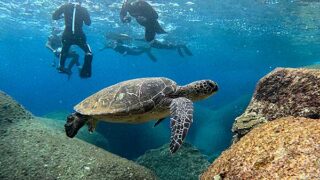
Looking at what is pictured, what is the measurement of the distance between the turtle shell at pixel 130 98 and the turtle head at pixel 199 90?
0.27 meters

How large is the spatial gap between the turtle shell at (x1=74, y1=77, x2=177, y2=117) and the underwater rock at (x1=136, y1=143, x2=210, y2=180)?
9.66 ft

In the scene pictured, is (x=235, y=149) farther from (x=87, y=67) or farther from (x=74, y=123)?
(x=87, y=67)

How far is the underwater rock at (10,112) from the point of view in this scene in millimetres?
7461

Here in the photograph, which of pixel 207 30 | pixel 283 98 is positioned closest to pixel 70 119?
pixel 283 98

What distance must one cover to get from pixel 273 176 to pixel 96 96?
4209 millimetres

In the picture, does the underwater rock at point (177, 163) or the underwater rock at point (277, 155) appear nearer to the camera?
the underwater rock at point (277, 155)

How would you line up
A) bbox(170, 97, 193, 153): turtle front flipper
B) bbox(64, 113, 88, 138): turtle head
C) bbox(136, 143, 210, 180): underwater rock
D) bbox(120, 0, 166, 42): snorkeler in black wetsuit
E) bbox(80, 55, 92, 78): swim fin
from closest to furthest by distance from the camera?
1. bbox(170, 97, 193, 153): turtle front flipper
2. bbox(64, 113, 88, 138): turtle head
3. bbox(136, 143, 210, 180): underwater rock
4. bbox(80, 55, 92, 78): swim fin
5. bbox(120, 0, 166, 42): snorkeler in black wetsuit

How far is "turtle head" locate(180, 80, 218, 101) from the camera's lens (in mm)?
5246

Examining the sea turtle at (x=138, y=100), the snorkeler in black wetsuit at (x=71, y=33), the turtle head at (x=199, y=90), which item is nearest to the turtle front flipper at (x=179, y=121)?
the sea turtle at (x=138, y=100)

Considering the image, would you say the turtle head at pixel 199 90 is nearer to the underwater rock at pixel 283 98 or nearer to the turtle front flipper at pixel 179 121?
the turtle front flipper at pixel 179 121

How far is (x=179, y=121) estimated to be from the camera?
13.9 ft

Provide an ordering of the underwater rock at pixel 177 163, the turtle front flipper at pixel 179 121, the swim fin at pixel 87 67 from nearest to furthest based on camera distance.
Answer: the turtle front flipper at pixel 179 121 → the underwater rock at pixel 177 163 → the swim fin at pixel 87 67

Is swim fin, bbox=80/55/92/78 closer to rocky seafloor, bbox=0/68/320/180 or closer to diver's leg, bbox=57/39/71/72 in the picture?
diver's leg, bbox=57/39/71/72

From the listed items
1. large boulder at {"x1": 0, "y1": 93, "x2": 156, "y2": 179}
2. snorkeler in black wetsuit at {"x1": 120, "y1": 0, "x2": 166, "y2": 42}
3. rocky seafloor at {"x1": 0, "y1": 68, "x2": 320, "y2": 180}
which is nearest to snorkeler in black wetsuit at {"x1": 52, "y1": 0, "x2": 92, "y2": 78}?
snorkeler in black wetsuit at {"x1": 120, "y1": 0, "x2": 166, "y2": 42}
